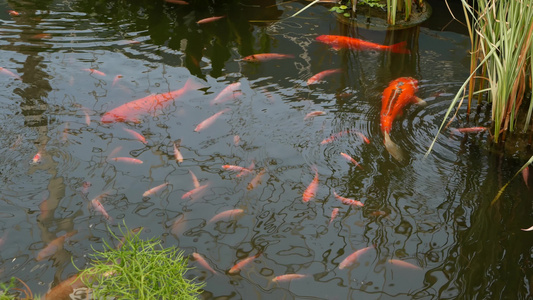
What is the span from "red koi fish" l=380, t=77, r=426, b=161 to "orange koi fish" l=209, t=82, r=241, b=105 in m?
1.18

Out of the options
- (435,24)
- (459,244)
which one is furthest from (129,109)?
(435,24)

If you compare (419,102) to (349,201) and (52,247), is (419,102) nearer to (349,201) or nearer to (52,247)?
Answer: (349,201)

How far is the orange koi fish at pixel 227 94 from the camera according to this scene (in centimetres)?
455

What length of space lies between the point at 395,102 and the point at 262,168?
4.30 ft

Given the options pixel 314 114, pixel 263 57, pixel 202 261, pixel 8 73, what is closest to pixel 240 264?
Result: pixel 202 261

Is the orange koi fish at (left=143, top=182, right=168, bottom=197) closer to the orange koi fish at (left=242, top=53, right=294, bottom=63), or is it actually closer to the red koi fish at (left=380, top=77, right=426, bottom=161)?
the red koi fish at (left=380, top=77, right=426, bottom=161)

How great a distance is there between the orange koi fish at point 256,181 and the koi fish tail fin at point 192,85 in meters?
1.28

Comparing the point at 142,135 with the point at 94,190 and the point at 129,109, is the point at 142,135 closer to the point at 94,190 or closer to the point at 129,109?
the point at 129,109

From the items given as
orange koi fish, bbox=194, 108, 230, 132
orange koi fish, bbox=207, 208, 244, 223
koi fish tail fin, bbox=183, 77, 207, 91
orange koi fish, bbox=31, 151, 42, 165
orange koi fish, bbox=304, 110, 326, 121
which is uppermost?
koi fish tail fin, bbox=183, 77, 207, 91

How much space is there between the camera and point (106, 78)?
190 inches

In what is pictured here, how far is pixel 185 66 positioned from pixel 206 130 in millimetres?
1131

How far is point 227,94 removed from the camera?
463 centimetres

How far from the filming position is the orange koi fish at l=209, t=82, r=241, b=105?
4.55 metres

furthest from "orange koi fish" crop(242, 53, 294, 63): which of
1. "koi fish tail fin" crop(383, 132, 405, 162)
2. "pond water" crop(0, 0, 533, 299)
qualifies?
"koi fish tail fin" crop(383, 132, 405, 162)
